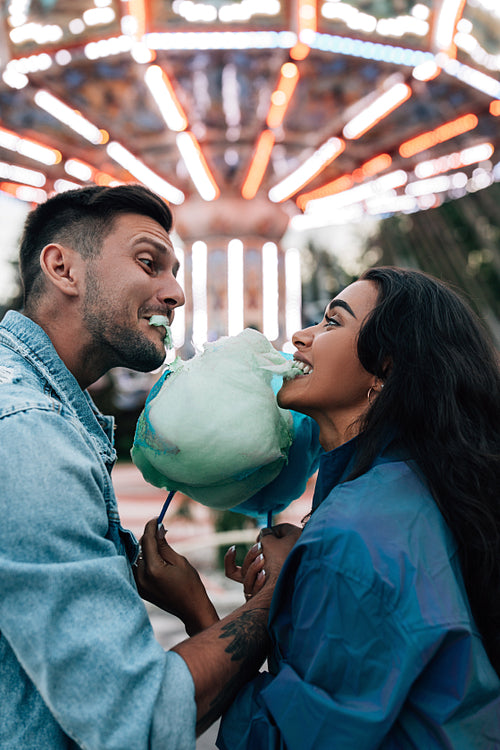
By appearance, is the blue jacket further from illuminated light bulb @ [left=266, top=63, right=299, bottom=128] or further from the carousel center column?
the carousel center column

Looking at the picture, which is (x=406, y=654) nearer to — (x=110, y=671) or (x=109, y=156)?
(x=110, y=671)

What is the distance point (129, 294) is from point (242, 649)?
2.84ft

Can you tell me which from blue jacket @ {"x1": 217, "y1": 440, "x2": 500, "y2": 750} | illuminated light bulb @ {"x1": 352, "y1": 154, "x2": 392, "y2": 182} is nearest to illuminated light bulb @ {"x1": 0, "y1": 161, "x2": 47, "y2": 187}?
illuminated light bulb @ {"x1": 352, "y1": 154, "x2": 392, "y2": 182}

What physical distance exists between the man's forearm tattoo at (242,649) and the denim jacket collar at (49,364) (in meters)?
0.49

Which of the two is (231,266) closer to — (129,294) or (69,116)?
(69,116)

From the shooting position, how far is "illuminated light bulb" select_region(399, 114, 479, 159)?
6426 mm

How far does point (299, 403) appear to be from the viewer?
5.08 feet

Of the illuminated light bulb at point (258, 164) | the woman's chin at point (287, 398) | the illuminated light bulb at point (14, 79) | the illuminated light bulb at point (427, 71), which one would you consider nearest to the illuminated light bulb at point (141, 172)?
the illuminated light bulb at point (258, 164)

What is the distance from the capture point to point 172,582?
5.02 feet

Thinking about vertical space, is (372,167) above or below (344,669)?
above

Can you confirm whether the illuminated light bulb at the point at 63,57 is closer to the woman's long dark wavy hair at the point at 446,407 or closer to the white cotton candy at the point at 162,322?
the white cotton candy at the point at 162,322

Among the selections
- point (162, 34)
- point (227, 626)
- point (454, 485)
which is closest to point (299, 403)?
point (454, 485)

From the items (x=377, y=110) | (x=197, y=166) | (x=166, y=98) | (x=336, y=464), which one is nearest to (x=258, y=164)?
(x=197, y=166)

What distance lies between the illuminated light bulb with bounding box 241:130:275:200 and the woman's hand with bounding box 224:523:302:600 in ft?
18.8
